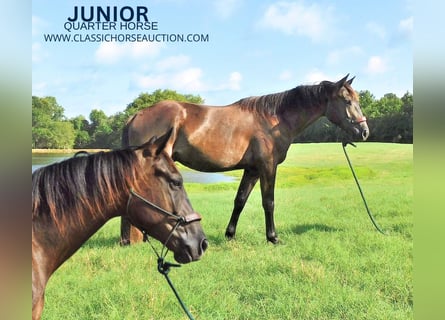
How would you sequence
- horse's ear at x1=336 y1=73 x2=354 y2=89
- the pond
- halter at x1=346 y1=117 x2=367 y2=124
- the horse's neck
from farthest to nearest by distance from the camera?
the horse's neck → halter at x1=346 y1=117 x2=367 y2=124 → horse's ear at x1=336 y1=73 x2=354 y2=89 → the pond

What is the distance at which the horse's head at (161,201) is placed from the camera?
6.27ft

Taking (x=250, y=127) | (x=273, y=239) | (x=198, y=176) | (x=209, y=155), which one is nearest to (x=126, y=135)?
(x=209, y=155)

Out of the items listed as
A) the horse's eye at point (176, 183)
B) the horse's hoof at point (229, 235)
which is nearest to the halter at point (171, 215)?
the horse's eye at point (176, 183)

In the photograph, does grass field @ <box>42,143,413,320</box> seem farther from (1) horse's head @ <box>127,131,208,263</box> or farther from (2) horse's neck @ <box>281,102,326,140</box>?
(1) horse's head @ <box>127,131,208,263</box>

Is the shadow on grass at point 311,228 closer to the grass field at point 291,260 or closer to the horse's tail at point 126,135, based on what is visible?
the grass field at point 291,260

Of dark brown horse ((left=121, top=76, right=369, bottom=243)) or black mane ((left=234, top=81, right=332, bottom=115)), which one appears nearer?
dark brown horse ((left=121, top=76, right=369, bottom=243))

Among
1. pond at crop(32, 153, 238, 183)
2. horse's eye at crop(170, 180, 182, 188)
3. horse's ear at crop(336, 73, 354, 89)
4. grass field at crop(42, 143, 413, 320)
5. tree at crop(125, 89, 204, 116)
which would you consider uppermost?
horse's ear at crop(336, 73, 354, 89)

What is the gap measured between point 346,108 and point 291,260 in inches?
81.3

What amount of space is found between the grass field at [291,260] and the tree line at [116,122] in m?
0.28

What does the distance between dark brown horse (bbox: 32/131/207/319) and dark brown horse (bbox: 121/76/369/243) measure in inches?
88.7

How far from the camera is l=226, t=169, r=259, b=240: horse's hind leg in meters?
4.67

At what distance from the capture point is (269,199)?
4.64m

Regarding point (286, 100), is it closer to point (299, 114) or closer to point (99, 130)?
point (299, 114)

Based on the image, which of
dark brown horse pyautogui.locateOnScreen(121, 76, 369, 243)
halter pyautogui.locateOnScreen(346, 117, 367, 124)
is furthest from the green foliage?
halter pyautogui.locateOnScreen(346, 117, 367, 124)
